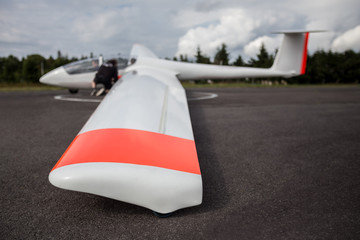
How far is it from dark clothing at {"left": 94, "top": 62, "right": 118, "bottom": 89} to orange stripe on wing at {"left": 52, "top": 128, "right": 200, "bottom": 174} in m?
6.76

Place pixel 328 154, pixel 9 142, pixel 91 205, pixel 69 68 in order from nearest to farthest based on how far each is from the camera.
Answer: pixel 91 205
pixel 328 154
pixel 9 142
pixel 69 68

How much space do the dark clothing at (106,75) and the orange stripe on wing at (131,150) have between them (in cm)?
676

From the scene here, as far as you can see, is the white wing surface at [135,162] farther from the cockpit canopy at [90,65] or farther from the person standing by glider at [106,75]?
the cockpit canopy at [90,65]

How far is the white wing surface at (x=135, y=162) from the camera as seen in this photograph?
1.85m

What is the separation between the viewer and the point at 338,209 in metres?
2.09

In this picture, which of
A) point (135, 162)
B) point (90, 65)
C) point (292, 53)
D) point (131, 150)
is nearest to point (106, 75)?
point (90, 65)

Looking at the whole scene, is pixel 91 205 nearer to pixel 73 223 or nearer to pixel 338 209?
pixel 73 223

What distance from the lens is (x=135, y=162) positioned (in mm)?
1979

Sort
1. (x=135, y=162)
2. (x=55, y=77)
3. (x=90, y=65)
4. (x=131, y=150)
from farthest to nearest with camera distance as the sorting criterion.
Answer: (x=55, y=77) < (x=90, y=65) < (x=131, y=150) < (x=135, y=162)

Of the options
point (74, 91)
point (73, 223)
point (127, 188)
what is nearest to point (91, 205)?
point (73, 223)

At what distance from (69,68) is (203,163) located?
8.25 m

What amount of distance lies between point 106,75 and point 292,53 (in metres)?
8.39

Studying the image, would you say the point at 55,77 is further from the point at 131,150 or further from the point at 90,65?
the point at 131,150

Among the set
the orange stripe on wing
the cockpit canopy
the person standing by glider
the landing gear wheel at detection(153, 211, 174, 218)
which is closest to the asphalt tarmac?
the landing gear wheel at detection(153, 211, 174, 218)
